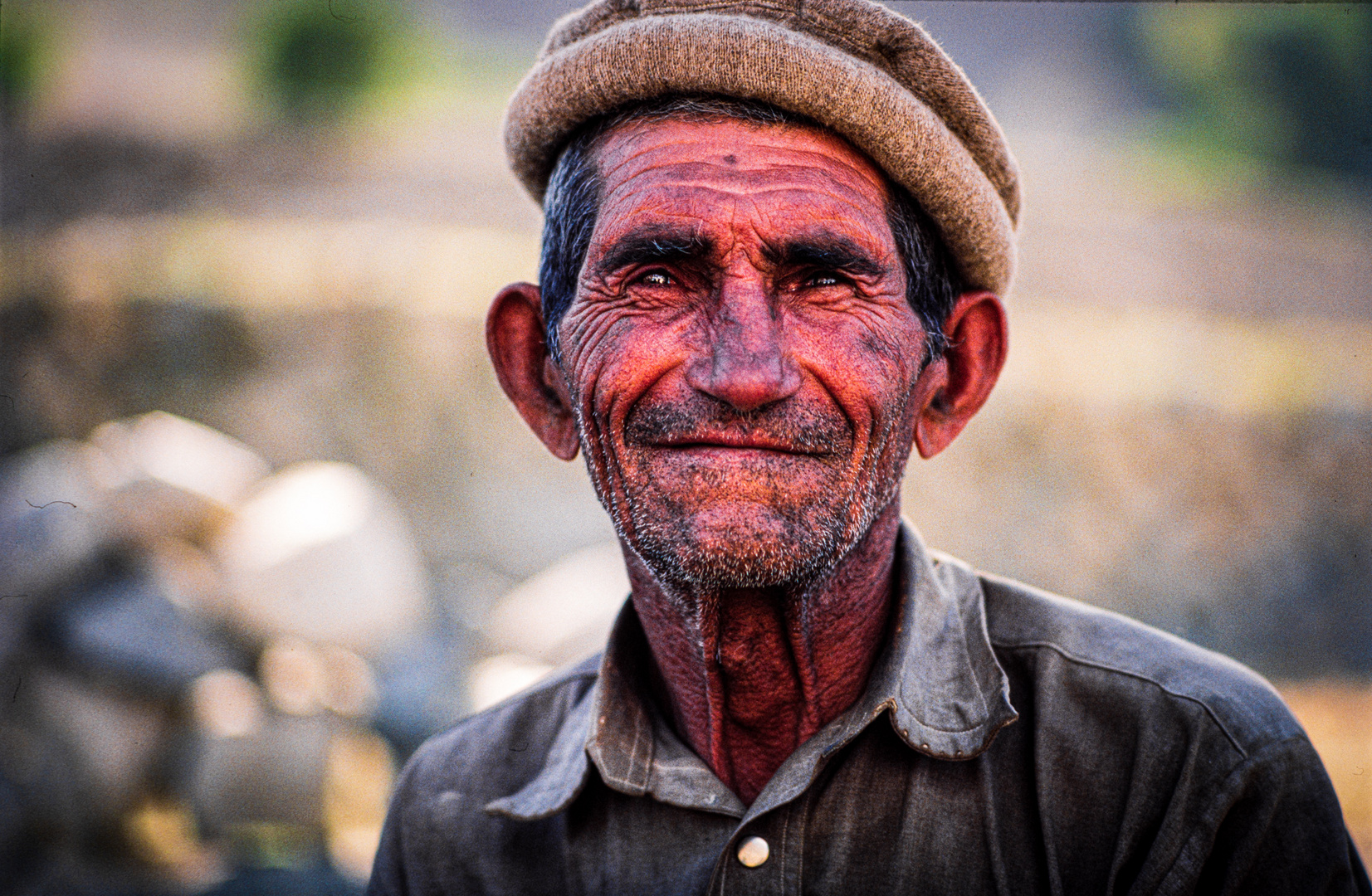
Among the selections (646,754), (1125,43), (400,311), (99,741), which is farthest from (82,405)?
(1125,43)

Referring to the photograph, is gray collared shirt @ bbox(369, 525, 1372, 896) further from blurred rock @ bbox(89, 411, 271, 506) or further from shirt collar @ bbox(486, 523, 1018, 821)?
blurred rock @ bbox(89, 411, 271, 506)

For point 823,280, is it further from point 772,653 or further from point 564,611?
point 564,611

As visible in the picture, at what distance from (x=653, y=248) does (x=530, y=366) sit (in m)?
0.56

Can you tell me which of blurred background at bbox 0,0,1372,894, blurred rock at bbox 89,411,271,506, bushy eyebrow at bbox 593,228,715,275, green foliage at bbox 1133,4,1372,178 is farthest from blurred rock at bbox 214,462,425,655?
green foliage at bbox 1133,4,1372,178

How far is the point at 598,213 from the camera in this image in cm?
210

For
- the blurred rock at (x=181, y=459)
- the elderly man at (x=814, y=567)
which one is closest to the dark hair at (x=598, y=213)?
the elderly man at (x=814, y=567)

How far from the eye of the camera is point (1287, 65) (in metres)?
16.2

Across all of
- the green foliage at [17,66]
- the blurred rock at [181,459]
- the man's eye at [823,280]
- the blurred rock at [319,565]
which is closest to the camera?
the man's eye at [823,280]

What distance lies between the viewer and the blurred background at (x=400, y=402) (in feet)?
20.1

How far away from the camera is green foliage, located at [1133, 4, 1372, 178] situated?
15.5m

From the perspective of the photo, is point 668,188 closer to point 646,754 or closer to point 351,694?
point 646,754

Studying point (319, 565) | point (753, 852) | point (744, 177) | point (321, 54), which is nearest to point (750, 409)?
Answer: point (744, 177)

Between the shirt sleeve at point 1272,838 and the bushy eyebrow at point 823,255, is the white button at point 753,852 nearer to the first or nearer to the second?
the shirt sleeve at point 1272,838

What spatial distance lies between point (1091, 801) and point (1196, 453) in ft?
29.9
